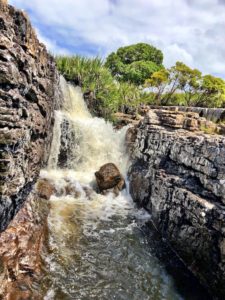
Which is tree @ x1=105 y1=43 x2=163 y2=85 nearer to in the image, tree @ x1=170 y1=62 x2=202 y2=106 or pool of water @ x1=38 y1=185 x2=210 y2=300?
tree @ x1=170 y1=62 x2=202 y2=106

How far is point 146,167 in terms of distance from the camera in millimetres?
14203

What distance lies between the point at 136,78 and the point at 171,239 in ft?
90.5

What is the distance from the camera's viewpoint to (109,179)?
49.1 ft

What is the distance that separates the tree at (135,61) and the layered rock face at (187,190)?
73.3 feet

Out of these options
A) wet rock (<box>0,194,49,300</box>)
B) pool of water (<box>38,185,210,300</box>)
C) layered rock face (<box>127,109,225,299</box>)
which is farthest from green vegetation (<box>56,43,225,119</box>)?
wet rock (<box>0,194,49,300</box>)

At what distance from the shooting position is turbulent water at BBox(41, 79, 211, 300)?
8.17 metres

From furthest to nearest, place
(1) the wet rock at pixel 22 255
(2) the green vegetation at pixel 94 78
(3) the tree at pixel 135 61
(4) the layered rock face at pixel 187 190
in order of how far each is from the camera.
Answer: (3) the tree at pixel 135 61 → (2) the green vegetation at pixel 94 78 → (4) the layered rock face at pixel 187 190 → (1) the wet rock at pixel 22 255

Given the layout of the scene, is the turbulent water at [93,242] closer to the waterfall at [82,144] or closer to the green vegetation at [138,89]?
the waterfall at [82,144]

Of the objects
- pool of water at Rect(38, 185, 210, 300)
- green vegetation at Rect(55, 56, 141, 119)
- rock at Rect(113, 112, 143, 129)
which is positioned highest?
green vegetation at Rect(55, 56, 141, 119)

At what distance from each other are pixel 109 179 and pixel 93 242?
4.98 metres

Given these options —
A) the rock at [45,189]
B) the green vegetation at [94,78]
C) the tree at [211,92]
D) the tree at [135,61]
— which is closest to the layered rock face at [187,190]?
the rock at [45,189]

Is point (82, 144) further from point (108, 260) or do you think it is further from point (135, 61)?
point (135, 61)

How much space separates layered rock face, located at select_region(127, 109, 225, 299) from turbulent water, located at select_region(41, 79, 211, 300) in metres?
0.57

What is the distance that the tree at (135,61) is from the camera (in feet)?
119
